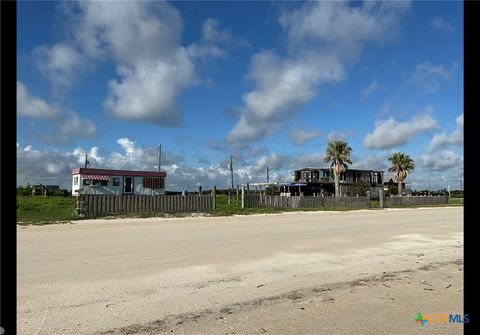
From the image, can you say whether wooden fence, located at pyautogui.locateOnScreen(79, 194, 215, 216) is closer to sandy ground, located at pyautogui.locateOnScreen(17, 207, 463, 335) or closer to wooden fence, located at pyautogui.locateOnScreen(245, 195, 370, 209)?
wooden fence, located at pyautogui.locateOnScreen(245, 195, 370, 209)

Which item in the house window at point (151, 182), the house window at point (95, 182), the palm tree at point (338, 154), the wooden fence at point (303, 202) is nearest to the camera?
the wooden fence at point (303, 202)

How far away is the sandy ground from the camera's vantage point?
4.64 m

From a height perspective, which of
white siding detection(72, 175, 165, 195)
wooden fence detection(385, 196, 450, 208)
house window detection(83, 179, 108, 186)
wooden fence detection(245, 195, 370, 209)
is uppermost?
house window detection(83, 179, 108, 186)

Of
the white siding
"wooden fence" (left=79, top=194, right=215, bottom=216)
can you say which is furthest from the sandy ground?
the white siding

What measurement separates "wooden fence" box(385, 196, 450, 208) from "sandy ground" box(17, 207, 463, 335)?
121ft

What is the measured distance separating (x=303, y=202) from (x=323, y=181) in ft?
112

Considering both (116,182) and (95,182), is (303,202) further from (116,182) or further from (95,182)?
(95,182)

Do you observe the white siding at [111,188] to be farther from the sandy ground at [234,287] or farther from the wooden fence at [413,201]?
the sandy ground at [234,287]

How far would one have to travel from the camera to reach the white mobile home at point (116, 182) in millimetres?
38125

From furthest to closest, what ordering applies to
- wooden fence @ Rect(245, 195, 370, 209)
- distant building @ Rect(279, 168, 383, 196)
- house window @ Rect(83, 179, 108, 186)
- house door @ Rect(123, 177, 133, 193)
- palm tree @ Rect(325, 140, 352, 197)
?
distant building @ Rect(279, 168, 383, 196), palm tree @ Rect(325, 140, 352, 197), house door @ Rect(123, 177, 133, 193), house window @ Rect(83, 179, 108, 186), wooden fence @ Rect(245, 195, 370, 209)

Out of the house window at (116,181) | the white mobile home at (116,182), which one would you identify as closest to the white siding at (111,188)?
the white mobile home at (116,182)

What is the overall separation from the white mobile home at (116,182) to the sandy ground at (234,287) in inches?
1099

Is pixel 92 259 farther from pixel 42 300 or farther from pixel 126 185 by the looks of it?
pixel 126 185

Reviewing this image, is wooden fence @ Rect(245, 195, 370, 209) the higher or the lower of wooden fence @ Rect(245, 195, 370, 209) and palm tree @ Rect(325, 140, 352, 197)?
the lower
